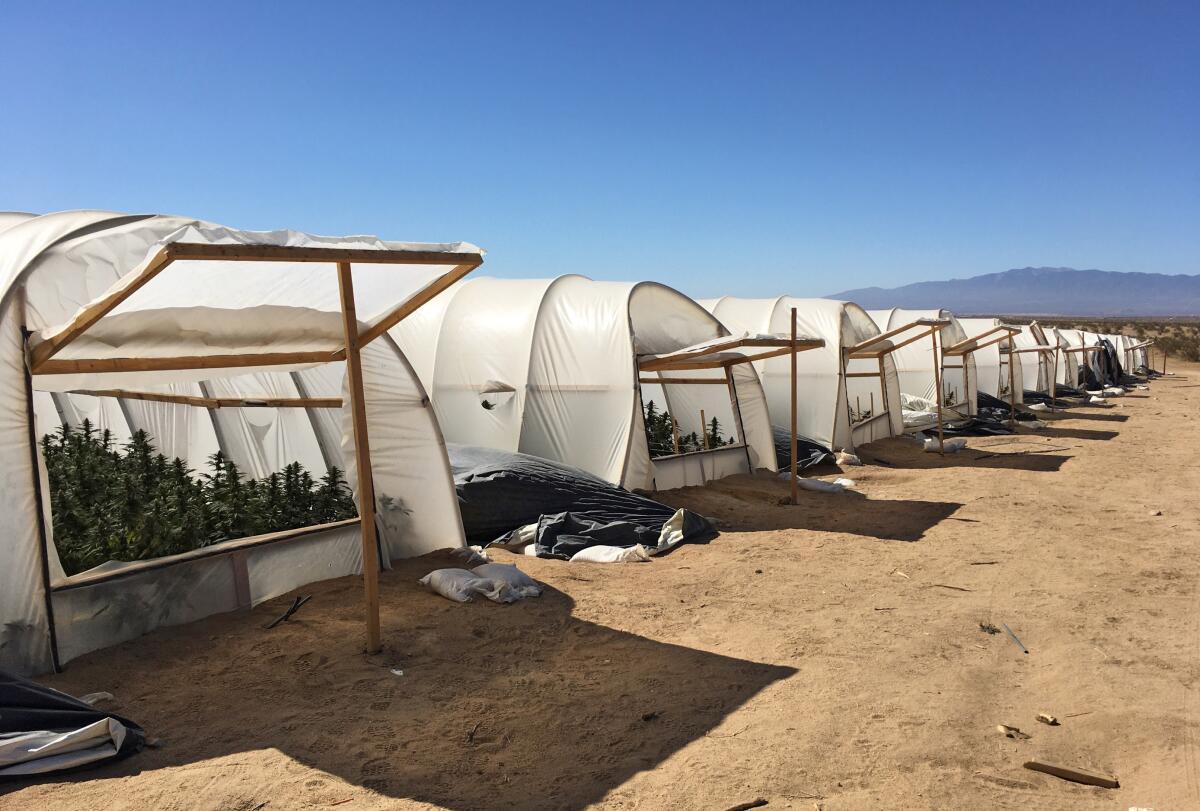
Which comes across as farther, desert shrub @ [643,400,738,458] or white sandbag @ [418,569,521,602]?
desert shrub @ [643,400,738,458]

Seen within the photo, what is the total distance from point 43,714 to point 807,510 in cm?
938

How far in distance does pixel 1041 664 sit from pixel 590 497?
5435 mm

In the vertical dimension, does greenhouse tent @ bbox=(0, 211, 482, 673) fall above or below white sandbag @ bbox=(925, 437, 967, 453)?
above

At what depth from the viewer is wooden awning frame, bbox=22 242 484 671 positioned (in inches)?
201

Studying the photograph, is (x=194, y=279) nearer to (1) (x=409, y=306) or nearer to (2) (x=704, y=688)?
(1) (x=409, y=306)

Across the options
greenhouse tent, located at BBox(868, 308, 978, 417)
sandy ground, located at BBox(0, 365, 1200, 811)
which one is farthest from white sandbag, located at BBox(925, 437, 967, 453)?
sandy ground, located at BBox(0, 365, 1200, 811)

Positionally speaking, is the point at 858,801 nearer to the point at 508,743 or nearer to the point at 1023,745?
the point at 1023,745

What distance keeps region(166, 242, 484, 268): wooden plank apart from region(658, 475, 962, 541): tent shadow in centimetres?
584

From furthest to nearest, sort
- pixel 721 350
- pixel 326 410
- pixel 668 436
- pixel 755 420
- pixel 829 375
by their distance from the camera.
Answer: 1. pixel 829 375
2. pixel 755 420
3. pixel 668 436
4. pixel 721 350
5. pixel 326 410

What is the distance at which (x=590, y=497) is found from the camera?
34.2ft

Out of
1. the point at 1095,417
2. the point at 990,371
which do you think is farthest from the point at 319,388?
the point at 990,371

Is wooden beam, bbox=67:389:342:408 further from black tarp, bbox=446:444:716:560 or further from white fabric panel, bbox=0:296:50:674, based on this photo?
white fabric panel, bbox=0:296:50:674

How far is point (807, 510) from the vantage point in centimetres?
1203

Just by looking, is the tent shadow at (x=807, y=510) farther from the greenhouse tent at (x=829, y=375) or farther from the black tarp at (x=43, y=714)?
the black tarp at (x=43, y=714)
